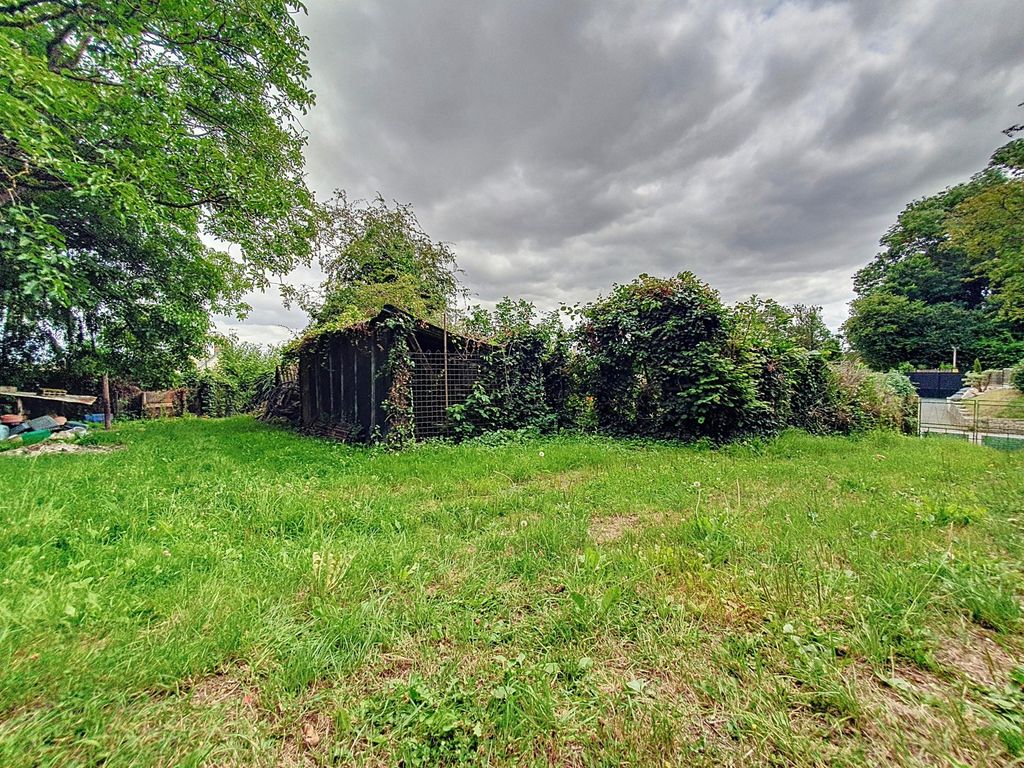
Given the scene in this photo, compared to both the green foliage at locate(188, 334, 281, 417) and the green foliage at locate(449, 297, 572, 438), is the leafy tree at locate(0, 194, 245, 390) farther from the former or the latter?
the green foliage at locate(449, 297, 572, 438)

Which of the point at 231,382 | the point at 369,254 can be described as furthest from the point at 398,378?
the point at 231,382

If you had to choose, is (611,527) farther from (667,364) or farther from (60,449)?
(60,449)

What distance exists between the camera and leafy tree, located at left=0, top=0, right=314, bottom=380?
187 inches

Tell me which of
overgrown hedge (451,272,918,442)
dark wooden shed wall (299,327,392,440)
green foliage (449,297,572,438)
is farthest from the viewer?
green foliage (449,297,572,438)

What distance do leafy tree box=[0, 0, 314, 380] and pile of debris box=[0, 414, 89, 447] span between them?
1.65 meters

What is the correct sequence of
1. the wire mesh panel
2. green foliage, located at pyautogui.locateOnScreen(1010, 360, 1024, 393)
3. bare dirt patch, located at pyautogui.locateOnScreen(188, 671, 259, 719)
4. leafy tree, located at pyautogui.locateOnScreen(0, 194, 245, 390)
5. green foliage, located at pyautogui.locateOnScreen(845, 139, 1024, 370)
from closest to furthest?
bare dirt patch, located at pyautogui.locateOnScreen(188, 671, 259, 719) → the wire mesh panel → leafy tree, located at pyautogui.locateOnScreen(0, 194, 245, 390) → green foliage, located at pyautogui.locateOnScreen(1010, 360, 1024, 393) → green foliage, located at pyautogui.locateOnScreen(845, 139, 1024, 370)

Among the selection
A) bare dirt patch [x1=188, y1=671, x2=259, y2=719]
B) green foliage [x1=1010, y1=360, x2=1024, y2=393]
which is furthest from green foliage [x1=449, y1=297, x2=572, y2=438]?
green foliage [x1=1010, y1=360, x2=1024, y2=393]

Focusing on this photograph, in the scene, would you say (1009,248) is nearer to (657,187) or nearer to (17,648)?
(657,187)

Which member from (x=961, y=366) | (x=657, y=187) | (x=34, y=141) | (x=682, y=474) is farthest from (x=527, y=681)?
(x=961, y=366)

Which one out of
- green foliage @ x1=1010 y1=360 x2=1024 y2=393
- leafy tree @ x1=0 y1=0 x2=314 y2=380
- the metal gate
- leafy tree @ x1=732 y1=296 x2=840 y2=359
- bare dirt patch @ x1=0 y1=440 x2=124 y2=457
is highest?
leafy tree @ x1=0 y1=0 x2=314 y2=380

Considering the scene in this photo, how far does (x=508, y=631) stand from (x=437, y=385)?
5.93m

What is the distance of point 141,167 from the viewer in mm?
5312

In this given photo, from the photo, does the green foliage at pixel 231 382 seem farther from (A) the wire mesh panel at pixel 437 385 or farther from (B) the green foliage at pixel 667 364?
(B) the green foliage at pixel 667 364

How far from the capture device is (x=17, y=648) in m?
1.48
